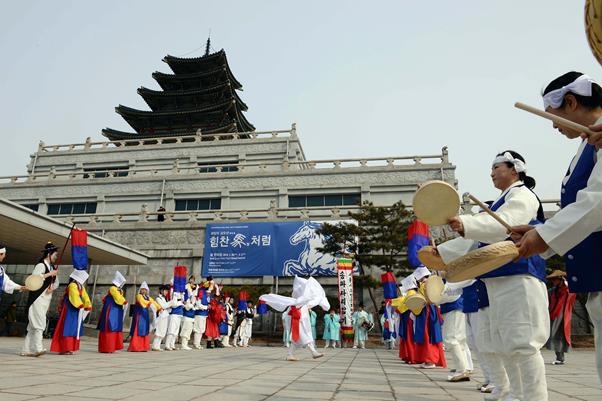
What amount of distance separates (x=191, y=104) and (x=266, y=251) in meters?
24.9

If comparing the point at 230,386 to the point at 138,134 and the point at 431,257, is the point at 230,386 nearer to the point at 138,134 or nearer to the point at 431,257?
the point at 431,257

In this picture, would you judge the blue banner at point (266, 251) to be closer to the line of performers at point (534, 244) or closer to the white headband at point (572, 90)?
the line of performers at point (534, 244)

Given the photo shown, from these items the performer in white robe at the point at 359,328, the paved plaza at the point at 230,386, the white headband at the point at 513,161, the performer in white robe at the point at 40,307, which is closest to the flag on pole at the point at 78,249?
the performer in white robe at the point at 40,307

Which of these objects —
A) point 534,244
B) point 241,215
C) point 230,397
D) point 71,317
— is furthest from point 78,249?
point 241,215

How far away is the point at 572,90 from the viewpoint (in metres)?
2.14

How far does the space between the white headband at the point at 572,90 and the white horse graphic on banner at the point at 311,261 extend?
1749 cm

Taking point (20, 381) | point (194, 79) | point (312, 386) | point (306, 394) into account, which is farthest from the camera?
point (194, 79)

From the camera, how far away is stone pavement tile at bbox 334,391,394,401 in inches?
145

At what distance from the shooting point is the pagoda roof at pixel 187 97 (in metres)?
39.3

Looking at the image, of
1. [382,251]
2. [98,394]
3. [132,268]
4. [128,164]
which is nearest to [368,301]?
[382,251]

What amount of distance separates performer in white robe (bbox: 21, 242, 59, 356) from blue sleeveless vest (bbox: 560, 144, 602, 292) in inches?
297

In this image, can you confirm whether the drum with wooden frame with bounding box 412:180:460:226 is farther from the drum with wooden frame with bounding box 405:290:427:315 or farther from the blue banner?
the blue banner

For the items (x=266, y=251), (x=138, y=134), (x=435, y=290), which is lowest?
(x=435, y=290)

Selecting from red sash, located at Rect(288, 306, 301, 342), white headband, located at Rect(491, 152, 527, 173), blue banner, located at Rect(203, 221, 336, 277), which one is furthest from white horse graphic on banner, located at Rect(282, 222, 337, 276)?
white headband, located at Rect(491, 152, 527, 173)
